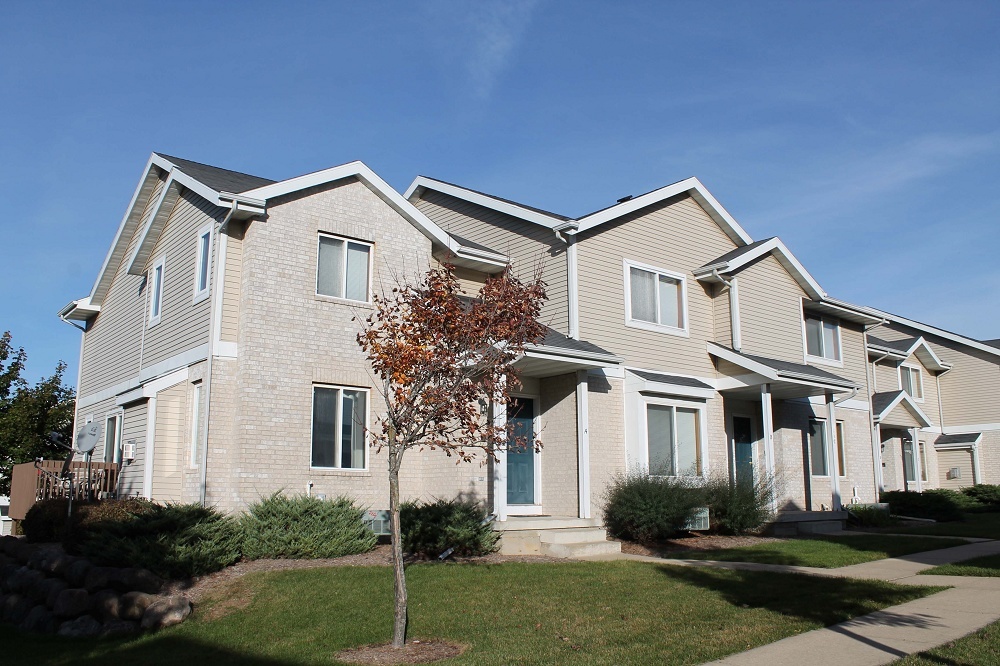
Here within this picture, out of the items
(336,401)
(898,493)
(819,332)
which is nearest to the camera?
(336,401)

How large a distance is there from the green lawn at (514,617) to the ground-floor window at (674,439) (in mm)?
6008

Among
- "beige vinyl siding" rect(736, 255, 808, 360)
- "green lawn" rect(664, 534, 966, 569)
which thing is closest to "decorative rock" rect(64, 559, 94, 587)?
"green lawn" rect(664, 534, 966, 569)

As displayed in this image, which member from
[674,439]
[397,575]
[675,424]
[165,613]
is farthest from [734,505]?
[165,613]

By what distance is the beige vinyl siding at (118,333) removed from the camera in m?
19.1

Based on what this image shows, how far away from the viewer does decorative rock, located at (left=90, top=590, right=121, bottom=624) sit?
35.0ft

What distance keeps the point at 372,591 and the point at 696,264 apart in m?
12.4

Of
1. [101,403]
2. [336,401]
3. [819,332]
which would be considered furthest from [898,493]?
[101,403]

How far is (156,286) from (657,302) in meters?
10.7

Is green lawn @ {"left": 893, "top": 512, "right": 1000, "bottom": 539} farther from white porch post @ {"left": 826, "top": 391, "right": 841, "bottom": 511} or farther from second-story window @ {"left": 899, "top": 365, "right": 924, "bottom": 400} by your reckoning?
second-story window @ {"left": 899, "top": 365, "right": 924, "bottom": 400}

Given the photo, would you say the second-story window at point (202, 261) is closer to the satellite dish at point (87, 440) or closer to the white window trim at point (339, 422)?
the white window trim at point (339, 422)

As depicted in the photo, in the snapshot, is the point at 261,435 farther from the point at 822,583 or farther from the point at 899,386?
the point at 899,386

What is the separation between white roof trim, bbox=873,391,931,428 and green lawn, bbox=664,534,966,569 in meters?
9.89

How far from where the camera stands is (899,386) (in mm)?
31531

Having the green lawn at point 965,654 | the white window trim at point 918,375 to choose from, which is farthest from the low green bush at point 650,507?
the white window trim at point 918,375
